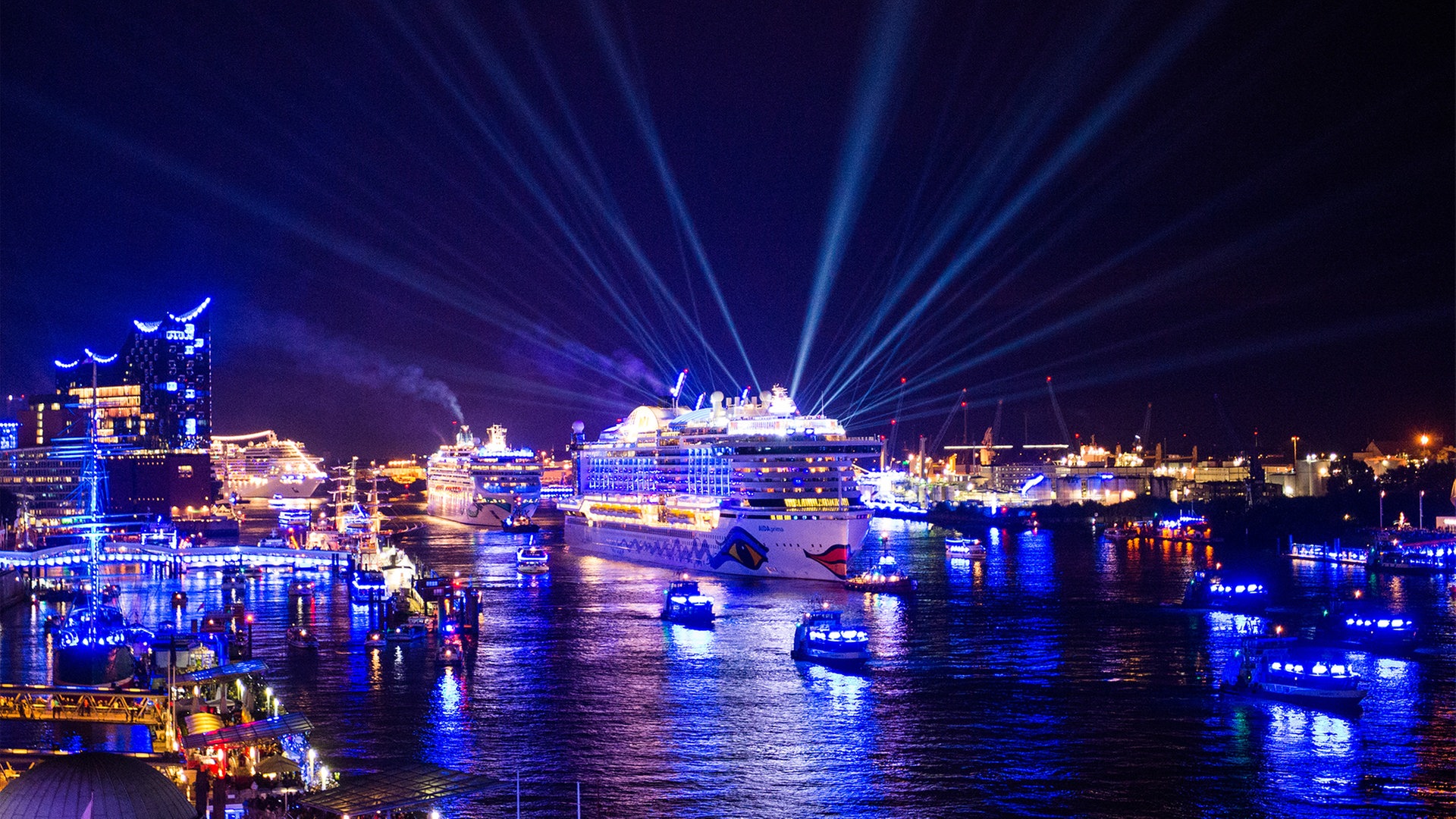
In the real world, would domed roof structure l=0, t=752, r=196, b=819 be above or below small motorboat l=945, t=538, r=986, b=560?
above

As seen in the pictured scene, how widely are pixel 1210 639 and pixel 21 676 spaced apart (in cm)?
2732

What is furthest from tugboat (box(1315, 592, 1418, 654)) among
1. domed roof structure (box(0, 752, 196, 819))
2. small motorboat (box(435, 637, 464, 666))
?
domed roof structure (box(0, 752, 196, 819))

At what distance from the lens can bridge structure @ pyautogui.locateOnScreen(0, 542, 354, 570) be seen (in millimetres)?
51453

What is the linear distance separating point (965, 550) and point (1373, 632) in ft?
99.0

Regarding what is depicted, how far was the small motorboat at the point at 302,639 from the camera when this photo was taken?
104ft

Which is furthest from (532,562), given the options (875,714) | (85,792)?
(85,792)

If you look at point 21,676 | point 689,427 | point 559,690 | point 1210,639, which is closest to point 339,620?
point 21,676

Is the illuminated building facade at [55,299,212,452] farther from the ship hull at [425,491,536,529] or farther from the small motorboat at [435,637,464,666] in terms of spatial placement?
the small motorboat at [435,637,464,666]

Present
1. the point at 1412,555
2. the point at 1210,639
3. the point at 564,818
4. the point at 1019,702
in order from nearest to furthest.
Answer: the point at 564,818, the point at 1019,702, the point at 1210,639, the point at 1412,555

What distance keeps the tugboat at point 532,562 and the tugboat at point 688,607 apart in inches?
527

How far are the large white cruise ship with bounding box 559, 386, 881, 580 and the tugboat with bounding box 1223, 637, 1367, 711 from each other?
20.3 m

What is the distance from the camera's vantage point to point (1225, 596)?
129ft

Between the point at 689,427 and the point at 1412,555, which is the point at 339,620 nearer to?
the point at 689,427

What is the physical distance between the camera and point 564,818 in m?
17.0
